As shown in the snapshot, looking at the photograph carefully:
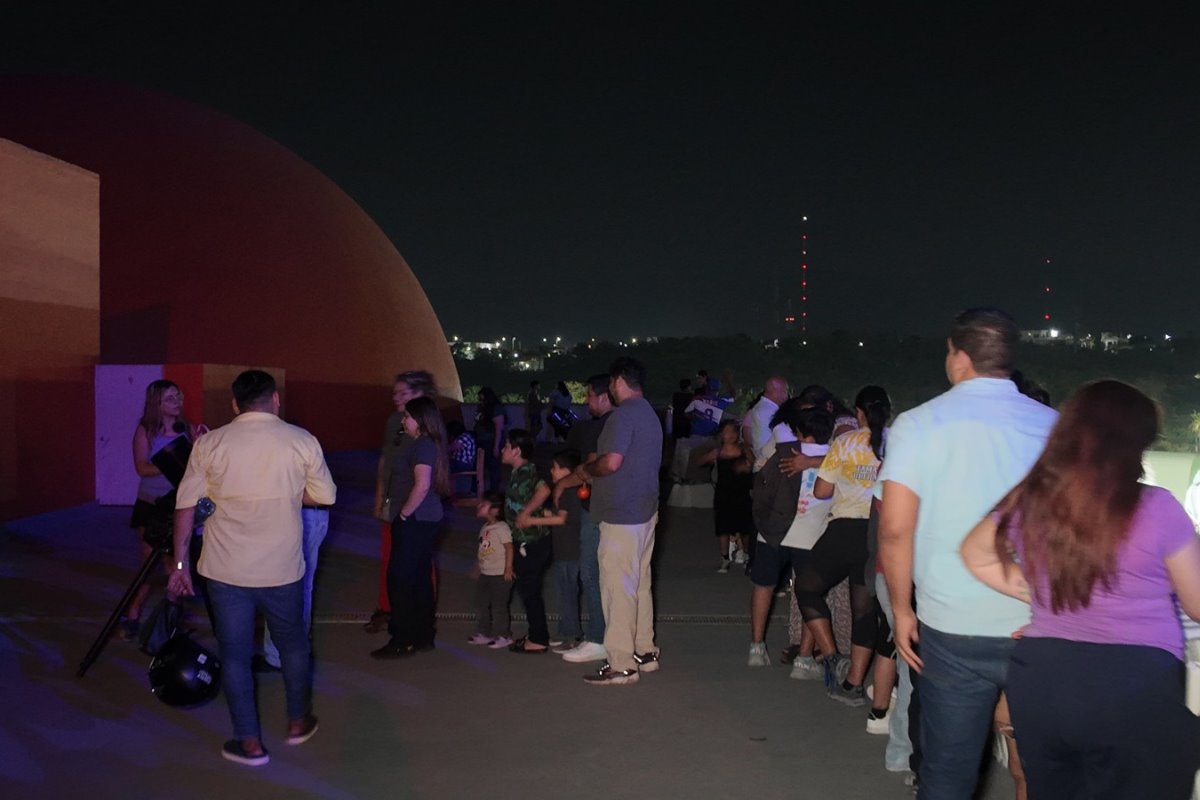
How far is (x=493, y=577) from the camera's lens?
7.10 metres

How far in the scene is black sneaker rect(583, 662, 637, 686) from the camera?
625 centimetres

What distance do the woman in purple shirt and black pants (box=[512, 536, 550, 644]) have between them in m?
4.49

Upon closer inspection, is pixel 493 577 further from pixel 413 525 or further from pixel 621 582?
pixel 621 582

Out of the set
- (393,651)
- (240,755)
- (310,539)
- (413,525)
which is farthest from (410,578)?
(240,755)

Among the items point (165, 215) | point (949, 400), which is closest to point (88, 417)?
point (165, 215)

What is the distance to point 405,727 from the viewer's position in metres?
5.43

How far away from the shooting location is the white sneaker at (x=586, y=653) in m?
6.75

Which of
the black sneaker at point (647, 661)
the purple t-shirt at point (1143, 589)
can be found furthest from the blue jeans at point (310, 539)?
the purple t-shirt at point (1143, 589)

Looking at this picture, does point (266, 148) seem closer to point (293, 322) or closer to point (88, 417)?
point (293, 322)

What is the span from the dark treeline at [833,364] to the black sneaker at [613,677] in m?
38.4

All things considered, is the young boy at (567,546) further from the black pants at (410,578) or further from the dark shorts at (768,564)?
the dark shorts at (768,564)

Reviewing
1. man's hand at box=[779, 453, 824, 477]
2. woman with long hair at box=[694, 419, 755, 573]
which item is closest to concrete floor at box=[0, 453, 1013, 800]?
man's hand at box=[779, 453, 824, 477]

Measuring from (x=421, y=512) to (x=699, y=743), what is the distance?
8.17 ft

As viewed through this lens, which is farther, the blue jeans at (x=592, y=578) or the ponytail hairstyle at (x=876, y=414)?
the blue jeans at (x=592, y=578)
